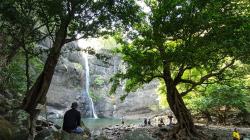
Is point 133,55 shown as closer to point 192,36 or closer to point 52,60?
point 192,36

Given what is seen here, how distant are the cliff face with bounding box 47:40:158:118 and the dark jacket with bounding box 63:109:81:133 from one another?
134 feet

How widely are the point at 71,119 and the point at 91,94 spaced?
48.8m

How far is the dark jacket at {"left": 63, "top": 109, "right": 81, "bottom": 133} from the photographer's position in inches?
465

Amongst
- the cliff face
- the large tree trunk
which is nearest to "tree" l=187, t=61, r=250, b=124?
the large tree trunk

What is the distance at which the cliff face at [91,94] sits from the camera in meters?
55.1

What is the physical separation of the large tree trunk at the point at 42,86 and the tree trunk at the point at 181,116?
1036 cm

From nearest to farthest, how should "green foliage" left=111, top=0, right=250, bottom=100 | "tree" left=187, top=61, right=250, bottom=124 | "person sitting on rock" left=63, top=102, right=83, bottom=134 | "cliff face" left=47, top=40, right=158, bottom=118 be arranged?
"person sitting on rock" left=63, top=102, right=83, bottom=134
"green foliage" left=111, top=0, right=250, bottom=100
"tree" left=187, top=61, right=250, bottom=124
"cliff face" left=47, top=40, right=158, bottom=118

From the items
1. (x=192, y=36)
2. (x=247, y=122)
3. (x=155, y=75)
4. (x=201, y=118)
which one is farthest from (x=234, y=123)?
(x=192, y=36)

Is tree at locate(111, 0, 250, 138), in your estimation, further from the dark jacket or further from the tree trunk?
the dark jacket

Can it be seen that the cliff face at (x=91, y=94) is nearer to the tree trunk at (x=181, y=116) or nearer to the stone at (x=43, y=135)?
the tree trunk at (x=181, y=116)

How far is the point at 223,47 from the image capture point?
17.0 m

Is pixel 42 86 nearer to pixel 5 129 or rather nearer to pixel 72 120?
pixel 72 120

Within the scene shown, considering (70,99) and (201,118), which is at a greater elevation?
(70,99)

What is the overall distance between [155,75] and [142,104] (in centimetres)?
3944
